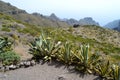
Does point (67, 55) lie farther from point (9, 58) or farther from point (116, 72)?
point (9, 58)

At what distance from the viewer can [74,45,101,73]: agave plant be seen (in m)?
11.6

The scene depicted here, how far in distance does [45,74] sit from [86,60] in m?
1.77

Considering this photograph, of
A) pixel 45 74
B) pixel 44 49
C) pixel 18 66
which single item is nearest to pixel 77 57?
pixel 45 74

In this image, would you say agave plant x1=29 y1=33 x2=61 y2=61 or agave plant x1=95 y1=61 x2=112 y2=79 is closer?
agave plant x1=95 y1=61 x2=112 y2=79

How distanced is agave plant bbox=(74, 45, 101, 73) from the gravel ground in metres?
0.33

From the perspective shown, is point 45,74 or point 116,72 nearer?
point 116,72

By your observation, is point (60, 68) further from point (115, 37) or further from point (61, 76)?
point (115, 37)

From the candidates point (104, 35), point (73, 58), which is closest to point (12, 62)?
point (73, 58)

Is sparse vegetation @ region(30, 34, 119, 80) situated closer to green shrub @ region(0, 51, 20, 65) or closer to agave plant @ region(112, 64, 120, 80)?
agave plant @ region(112, 64, 120, 80)

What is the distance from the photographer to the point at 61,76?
445 inches

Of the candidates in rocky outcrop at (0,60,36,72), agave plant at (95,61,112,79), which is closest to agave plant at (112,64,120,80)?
agave plant at (95,61,112,79)

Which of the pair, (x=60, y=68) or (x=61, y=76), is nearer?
(x=61, y=76)

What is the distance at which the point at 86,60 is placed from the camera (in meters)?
11.7

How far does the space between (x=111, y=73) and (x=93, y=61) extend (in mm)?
1123
